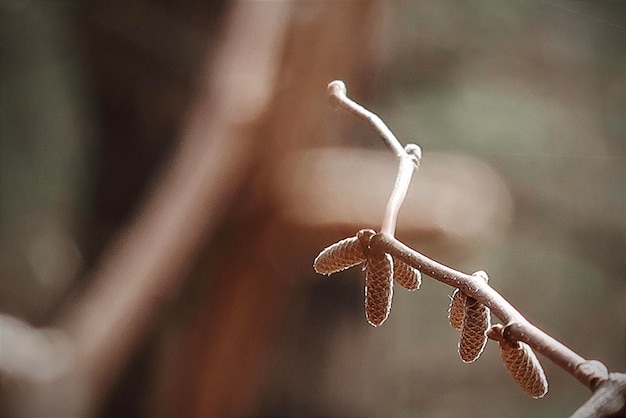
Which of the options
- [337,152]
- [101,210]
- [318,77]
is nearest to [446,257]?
[337,152]

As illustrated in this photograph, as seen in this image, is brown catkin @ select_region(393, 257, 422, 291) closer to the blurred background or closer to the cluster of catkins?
the cluster of catkins

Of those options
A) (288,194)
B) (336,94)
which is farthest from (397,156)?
(288,194)

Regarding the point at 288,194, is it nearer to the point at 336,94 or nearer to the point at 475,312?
the point at 336,94

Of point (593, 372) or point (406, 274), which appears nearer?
point (593, 372)

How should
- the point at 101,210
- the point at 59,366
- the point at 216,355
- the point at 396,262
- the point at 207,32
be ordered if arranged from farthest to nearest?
the point at 101,210 < the point at 207,32 < the point at 216,355 < the point at 59,366 < the point at 396,262

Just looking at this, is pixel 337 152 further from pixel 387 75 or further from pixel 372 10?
pixel 387 75

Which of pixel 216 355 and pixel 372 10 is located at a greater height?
pixel 372 10
